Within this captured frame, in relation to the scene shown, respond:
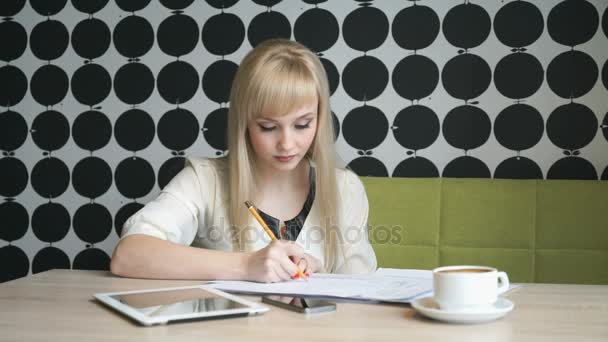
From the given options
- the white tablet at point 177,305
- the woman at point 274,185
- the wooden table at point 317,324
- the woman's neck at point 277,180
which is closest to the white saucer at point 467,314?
the wooden table at point 317,324

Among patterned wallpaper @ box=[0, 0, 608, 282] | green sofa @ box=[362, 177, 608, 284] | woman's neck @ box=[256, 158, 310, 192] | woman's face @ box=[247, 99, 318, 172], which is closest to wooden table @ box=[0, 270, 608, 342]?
woman's face @ box=[247, 99, 318, 172]

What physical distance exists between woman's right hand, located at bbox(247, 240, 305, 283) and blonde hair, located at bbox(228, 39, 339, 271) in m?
0.41

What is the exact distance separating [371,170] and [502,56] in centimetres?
67

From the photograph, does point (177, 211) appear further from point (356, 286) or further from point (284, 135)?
point (356, 286)

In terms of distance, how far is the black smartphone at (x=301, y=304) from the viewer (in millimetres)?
981

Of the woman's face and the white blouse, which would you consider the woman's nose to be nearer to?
the woman's face

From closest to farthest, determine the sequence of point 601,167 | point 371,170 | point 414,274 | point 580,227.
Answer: point 414,274
point 580,227
point 601,167
point 371,170

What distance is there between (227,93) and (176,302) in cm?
169

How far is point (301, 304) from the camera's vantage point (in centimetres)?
101

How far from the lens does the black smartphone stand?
98 cm

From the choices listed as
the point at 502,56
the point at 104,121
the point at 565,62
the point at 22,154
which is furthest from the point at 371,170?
the point at 22,154

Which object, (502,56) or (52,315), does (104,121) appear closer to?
(502,56)

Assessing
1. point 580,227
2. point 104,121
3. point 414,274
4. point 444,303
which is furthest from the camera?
Answer: point 104,121

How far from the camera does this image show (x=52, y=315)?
3.20 feet
